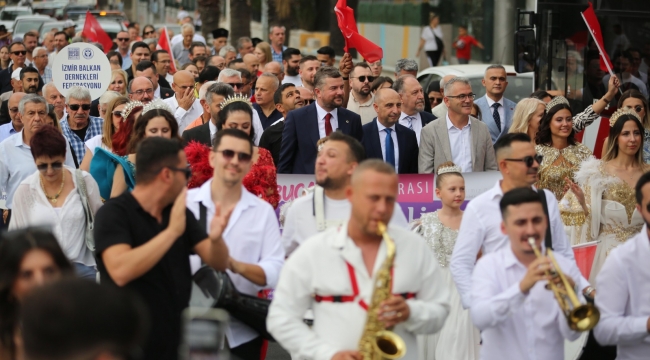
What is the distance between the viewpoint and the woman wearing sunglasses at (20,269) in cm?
440

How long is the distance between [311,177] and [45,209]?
292cm

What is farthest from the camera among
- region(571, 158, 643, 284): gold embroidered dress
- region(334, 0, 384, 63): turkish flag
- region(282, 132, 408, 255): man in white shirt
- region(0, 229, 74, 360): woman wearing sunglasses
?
region(334, 0, 384, 63): turkish flag

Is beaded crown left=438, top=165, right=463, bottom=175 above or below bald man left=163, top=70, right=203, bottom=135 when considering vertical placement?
below

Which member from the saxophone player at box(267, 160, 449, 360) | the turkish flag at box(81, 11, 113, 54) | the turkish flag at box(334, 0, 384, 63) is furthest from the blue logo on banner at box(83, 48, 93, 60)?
the saxophone player at box(267, 160, 449, 360)

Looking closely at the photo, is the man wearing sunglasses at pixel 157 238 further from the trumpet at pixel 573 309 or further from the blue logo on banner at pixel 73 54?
the blue logo on banner at pixel 73 54

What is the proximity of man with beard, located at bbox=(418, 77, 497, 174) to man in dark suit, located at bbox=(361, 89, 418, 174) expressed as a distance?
0.16m

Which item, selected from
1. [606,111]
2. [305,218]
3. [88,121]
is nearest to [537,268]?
[305,218]

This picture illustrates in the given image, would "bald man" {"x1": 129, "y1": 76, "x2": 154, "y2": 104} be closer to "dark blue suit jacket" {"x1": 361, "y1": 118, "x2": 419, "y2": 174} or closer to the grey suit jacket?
"dark blue suit jacket" {"x1": 361, "y1": 118, "x2": 419, "y2": 174}

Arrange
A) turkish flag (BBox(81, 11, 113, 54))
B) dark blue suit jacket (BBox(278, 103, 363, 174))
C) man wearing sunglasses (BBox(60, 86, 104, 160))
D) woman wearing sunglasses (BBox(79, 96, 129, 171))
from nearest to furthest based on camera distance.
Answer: woman wearing sunglasses (BBox(79, 96, 129, 171))
dark blue suit jacket (BBox(278, 103, 363, 174))
man wearing sunglasses (BBox(60, 86, 104, 160))
turkish flag (BBox(81, 11, 113, 54))

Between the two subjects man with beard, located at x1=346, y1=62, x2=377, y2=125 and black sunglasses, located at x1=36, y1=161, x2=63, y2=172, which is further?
man with beard, located at x1=346, y1=62, x2=377, y2=125

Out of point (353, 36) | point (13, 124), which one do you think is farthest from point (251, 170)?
point (353, 36)

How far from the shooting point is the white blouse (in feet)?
24.7

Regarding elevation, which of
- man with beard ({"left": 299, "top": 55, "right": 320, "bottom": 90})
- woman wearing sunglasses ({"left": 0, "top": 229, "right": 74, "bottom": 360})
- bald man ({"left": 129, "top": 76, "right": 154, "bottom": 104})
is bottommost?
woman wearing sunglasses ({"left": 0, "top": 229, "right": 74, "bottom": 360})

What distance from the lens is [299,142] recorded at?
10.4 m
